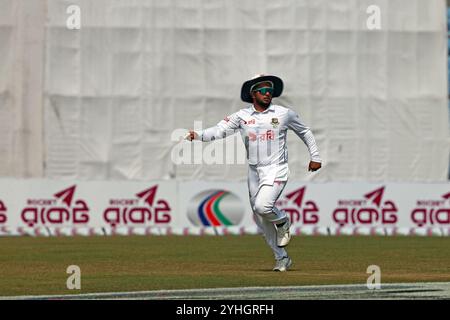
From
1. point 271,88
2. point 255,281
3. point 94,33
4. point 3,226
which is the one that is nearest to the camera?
point 255,281

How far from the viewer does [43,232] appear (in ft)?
103

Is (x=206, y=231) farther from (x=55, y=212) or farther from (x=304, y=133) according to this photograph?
(x=304, y=133)

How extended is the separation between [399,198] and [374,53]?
6927mm

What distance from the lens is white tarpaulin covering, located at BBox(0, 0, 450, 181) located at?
122ft

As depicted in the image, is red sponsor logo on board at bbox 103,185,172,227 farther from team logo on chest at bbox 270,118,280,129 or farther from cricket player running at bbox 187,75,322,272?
team logo on chest at bbox 270,118,280,129

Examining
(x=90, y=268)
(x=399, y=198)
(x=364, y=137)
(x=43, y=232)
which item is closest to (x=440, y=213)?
(x=399, y=198)

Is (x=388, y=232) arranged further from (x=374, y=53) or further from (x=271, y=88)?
(x=271, y=88)

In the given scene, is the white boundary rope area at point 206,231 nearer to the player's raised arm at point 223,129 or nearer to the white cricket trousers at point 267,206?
the white cricket trousers at point 267,206

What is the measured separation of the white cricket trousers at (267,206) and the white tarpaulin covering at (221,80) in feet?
66.8

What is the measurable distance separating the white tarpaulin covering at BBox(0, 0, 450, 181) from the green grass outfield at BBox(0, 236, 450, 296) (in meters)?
8.94

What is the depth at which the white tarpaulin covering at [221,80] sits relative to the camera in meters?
37.1

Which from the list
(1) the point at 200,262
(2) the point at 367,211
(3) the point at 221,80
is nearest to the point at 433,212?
(2) the point at 367,211

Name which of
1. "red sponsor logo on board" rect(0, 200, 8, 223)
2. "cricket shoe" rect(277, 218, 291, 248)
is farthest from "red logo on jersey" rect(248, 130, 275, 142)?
"red sponsor logo on board" rect(0, 200, 8, 223)

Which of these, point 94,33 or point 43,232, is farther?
point 94,33
